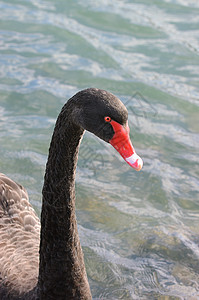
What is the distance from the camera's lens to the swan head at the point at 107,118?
2.51 metres

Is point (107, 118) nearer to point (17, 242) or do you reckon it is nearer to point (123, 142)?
point (123, 142)

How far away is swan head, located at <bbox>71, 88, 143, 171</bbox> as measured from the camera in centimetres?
251

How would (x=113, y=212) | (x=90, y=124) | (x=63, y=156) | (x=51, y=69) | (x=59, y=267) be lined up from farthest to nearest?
(x=51, y=69), (x=113, y=212), (x=59, y=267), (x=63, y=156), (x=90, y=124)

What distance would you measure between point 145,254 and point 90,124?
6.77ft

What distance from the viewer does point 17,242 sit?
3.56 m

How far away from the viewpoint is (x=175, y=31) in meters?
8.33

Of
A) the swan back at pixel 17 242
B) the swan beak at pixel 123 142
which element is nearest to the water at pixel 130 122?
the swan back at pixel 17 242

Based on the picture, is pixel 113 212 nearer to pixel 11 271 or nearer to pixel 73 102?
pixel 11 271

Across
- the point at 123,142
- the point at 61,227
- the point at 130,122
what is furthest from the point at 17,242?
the point at 130,122

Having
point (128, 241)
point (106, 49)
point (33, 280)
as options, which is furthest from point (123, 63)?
point (33, 280)

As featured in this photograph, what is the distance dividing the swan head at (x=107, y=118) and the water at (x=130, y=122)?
170cm

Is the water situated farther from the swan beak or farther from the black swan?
the swan beak

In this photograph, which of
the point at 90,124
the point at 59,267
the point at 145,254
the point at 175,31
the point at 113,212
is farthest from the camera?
the point at 175,31

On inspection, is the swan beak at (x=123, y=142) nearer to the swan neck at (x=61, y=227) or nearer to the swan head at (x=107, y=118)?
the swan head at (x=107, y=118)
